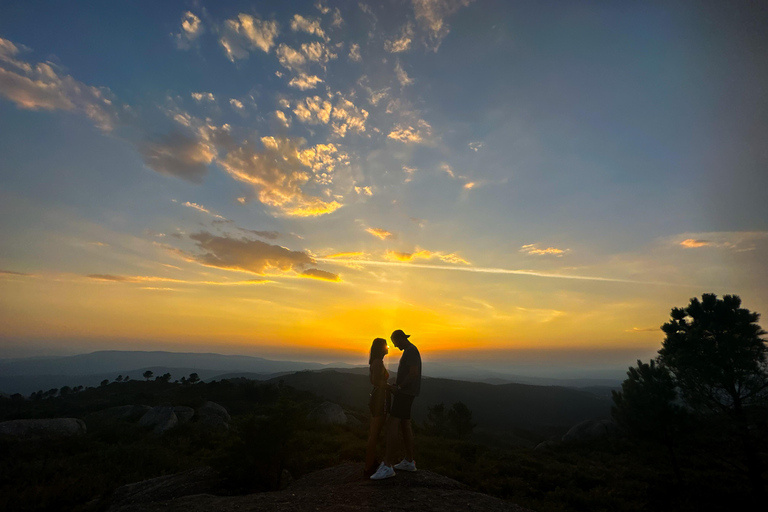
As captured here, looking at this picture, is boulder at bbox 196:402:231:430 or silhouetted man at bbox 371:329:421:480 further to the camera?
boulder at bbox 196:402:231:430

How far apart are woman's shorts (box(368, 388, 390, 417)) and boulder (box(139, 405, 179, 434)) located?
1962 centimetres

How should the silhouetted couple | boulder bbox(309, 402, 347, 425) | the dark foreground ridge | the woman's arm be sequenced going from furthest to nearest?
boulder bbox(309, 402, 347, 425) < the woman's arm < the silhouetted couple < the dark foreground ridge

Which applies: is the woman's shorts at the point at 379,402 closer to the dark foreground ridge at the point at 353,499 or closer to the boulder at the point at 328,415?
the dark foreground ridge at the point at 353,499

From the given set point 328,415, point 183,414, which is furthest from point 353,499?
point 183,414

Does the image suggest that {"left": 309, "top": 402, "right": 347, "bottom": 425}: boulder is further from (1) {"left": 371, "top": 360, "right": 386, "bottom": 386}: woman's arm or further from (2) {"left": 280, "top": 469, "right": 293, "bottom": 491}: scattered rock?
(1) {"left": 371, "top": 360, "right": 386, "bottom": 386}: woman's arm

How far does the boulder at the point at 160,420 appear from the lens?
20.4 m

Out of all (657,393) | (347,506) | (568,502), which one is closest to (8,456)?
(347,506)

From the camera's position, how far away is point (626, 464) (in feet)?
57.6

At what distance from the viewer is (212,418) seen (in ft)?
81.7

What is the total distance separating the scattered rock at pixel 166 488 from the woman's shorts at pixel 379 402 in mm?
4108

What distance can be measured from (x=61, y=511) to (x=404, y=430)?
25.4 feet

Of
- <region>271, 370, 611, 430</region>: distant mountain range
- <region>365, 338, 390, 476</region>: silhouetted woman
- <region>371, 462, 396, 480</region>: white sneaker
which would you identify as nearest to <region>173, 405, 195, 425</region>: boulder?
<region>365, 338, 390, 476</region>: silhouetted woman

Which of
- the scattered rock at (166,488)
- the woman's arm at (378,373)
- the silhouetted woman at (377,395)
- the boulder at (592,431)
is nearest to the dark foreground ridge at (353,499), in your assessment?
the scattered rock at (166,488)

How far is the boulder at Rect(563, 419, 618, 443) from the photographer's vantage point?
1153 inches
